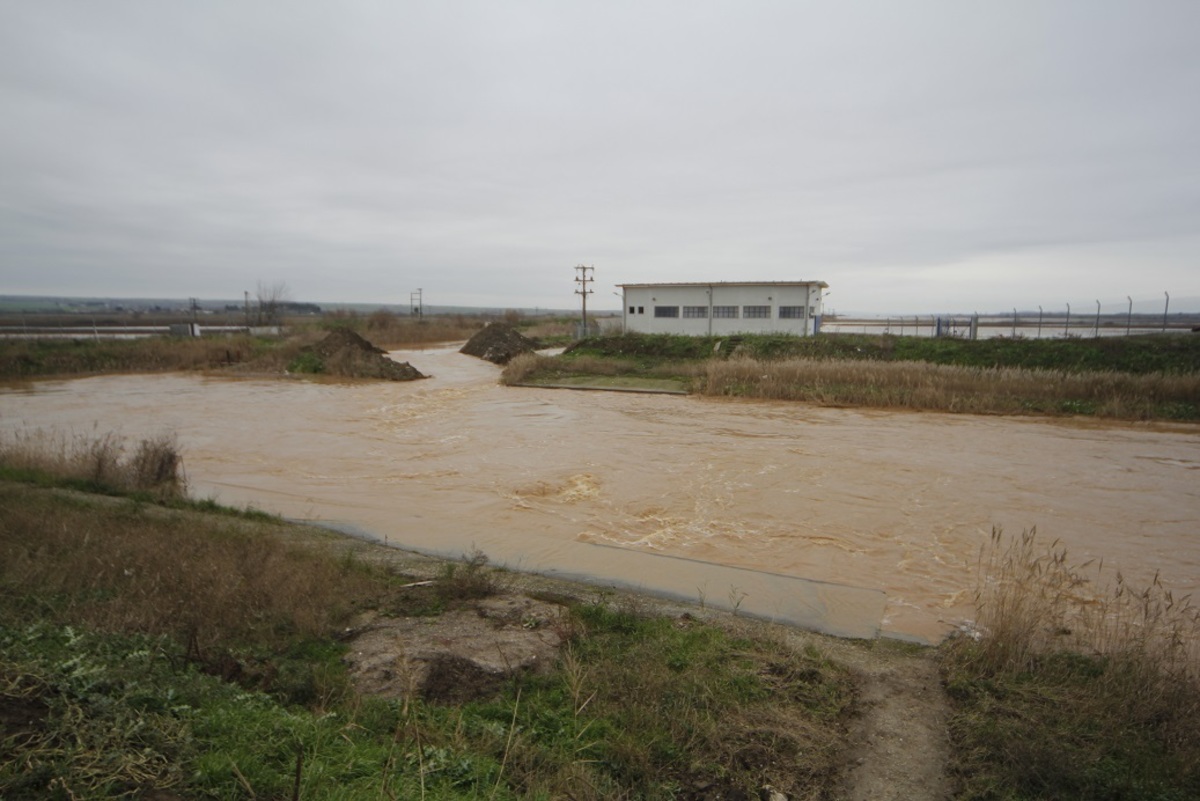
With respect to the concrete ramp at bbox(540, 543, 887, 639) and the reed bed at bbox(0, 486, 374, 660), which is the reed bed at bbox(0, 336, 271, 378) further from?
the concrete ramp at bbox(540, 543, 887, 639)

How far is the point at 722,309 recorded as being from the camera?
41656 mm

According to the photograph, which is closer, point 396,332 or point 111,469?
point 111,469

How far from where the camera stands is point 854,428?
19.3 m

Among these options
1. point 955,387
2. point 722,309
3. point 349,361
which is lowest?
point 955,387

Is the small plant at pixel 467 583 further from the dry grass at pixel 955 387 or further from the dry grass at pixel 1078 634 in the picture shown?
the dry grass at pixel 955 387

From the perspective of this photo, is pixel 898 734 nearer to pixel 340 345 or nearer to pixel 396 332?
pixel 340 345

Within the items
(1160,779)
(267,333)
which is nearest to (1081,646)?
(1160,779)

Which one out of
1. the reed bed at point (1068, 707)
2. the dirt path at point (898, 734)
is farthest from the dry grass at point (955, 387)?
the dirt path at point (898, 734)

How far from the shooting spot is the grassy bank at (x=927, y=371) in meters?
21.1

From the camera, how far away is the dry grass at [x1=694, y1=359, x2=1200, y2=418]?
20.8m

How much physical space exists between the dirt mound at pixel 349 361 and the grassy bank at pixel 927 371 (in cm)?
644

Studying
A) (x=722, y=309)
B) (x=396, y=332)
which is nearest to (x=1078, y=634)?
(x=722, y=309)

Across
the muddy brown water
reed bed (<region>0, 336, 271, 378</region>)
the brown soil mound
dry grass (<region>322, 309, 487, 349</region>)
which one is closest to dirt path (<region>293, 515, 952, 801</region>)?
the muddy brown water

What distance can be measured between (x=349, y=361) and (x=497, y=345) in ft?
40.3
